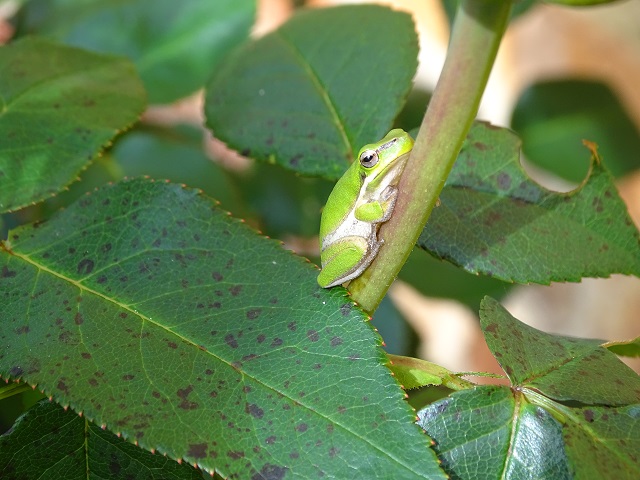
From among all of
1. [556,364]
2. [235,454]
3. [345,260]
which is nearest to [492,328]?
[556,364]

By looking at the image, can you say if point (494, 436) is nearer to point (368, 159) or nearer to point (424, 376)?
point (424, 376)

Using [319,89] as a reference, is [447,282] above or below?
below

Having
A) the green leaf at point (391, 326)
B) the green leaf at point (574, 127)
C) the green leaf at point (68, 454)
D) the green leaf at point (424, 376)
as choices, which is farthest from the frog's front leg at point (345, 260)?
the green leaf at point (574, 127)

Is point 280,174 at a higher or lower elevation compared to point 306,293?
lower

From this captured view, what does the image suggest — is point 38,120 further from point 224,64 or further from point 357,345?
point 357,345

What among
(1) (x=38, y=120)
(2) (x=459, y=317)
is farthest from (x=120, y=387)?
(2) (x=459, y=317)

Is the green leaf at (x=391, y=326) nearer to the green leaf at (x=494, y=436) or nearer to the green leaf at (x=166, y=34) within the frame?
the green leaf at (x=166, y=34)

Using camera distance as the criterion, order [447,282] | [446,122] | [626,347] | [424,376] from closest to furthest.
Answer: [446,122]
[424,376]
[626,347]
[447,282]
